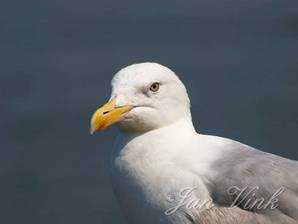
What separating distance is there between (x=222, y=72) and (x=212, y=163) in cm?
206

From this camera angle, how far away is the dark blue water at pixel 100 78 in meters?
5.07

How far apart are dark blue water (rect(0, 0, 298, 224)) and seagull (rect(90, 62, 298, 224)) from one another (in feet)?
3.56

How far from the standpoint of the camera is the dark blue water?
5.07 metres

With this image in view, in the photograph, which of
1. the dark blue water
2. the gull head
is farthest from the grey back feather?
the dark blue water

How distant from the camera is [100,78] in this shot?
221 inches

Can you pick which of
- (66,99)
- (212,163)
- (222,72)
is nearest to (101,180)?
(66,99)

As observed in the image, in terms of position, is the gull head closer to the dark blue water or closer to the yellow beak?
the yellow beak

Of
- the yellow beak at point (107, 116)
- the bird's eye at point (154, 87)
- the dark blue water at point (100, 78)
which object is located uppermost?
the bird's eye at point (154, 87)

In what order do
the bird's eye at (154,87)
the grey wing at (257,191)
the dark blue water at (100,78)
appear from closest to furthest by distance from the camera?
→ 1. the grey wing at (257,191)
2. the bird's eye at (154,87)
3. the dark blue water at (100,78)

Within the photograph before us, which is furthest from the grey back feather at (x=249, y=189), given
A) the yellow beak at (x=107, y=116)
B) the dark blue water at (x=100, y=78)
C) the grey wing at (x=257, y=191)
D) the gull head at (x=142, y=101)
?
the dark blue water at (x=100, y=78)

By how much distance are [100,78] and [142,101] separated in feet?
6.20

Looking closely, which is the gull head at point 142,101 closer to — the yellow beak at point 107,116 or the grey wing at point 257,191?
the yellow beak at point 107,116

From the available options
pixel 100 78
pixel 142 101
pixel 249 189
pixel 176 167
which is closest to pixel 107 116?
pixel 142 101

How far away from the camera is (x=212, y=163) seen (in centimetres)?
372
